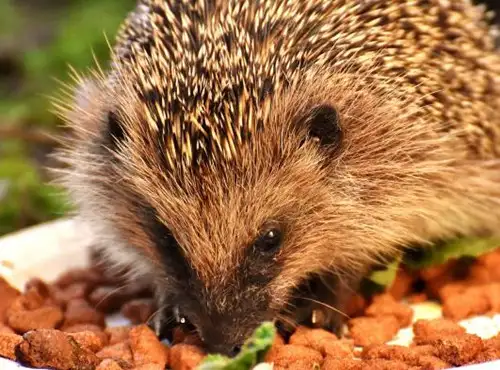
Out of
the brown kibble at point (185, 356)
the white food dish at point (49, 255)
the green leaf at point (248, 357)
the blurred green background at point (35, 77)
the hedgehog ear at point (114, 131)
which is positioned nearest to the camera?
the green leaf at point (248, 357)

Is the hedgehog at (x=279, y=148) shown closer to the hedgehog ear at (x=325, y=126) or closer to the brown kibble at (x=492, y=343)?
the hedgehog ear at (x=325, y=126)

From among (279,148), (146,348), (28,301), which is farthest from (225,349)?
(28,301)

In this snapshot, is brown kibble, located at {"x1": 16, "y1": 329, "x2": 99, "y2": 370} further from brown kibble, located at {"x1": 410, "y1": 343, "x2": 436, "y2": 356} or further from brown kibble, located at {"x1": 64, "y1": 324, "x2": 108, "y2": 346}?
brown kibble, located at {"x1": 410, "y1": 343, "x2": 436, "y2": 356}

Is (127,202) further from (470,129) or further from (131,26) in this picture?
(470,129)

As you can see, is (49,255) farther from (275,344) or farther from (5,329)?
(275,344)

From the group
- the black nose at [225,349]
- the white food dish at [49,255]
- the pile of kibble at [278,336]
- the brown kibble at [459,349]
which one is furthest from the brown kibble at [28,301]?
the brown kibble at [459,349]

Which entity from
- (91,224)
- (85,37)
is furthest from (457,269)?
(85,37)
